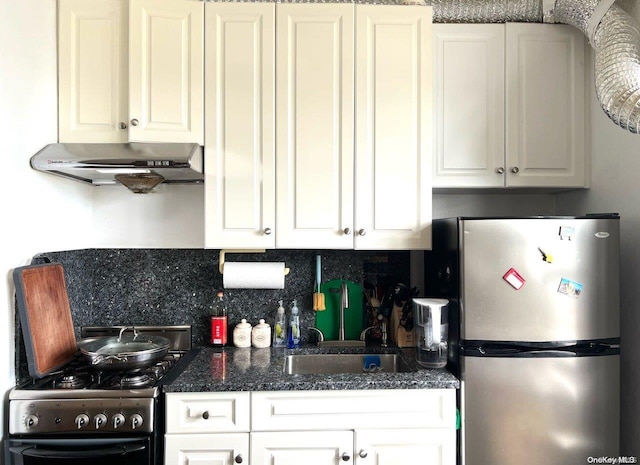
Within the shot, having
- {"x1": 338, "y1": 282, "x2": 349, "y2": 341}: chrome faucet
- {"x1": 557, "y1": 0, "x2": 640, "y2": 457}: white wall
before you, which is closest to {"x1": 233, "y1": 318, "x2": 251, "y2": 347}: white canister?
{"x1": 338, "y1": 282, "x2": 349, "y2": 341}: chrome faucet

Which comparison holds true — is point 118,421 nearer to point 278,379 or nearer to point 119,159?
point 278,379

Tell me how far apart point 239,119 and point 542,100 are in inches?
55.9

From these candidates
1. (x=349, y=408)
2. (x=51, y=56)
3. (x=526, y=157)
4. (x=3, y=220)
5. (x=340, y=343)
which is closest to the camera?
(x=3, y=220)

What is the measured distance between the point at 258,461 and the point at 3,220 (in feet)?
4.26

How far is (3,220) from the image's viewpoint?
1.53m

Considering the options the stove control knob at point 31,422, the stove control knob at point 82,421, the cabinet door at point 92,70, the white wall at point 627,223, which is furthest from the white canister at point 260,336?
the white wall at point 627,223

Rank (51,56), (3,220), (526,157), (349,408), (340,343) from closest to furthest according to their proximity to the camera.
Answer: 1. (3,220)
2. (349,408)
3. (51,56)
4. (526,157)
5. (340,343)

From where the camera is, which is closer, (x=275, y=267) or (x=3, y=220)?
(x=3, y=220)

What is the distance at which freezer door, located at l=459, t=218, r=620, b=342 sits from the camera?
1.65 metres

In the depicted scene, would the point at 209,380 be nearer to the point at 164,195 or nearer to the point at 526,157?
the point at 164,195

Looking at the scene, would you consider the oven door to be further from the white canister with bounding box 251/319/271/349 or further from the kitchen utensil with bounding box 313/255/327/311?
the kitchen utensil with bounding box 313/255/327/311

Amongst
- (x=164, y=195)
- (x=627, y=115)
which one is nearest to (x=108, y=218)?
(x=164, y=195)

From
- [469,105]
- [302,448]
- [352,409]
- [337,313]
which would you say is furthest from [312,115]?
[302,448]

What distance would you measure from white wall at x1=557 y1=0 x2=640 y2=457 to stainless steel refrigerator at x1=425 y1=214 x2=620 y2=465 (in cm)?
18
